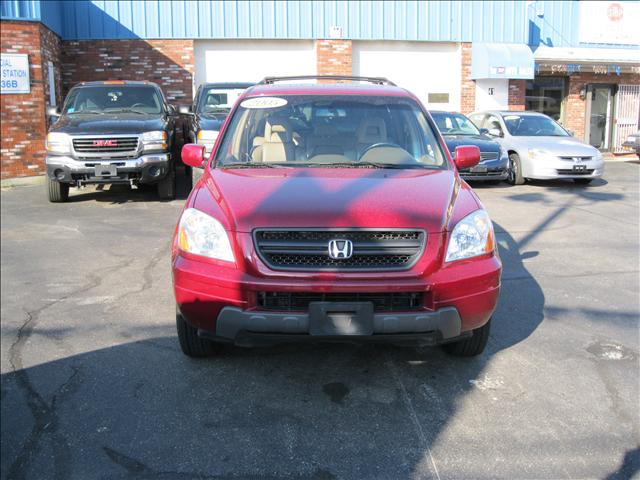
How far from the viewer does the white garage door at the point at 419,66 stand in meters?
19.7

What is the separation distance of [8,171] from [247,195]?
12.3 meters

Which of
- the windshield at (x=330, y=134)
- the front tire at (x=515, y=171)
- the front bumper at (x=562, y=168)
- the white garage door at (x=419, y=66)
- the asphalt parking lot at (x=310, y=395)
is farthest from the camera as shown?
the white garage door at (x=419, y=66)

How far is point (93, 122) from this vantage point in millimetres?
10188

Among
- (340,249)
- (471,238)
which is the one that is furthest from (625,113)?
(340,249)

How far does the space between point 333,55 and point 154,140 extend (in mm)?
10186

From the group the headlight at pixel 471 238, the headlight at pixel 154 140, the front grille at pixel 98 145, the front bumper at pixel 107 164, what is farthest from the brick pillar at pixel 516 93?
the headlight at pixel 471 238

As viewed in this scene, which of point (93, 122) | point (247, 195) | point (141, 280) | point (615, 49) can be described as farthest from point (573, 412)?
point (615, 49)

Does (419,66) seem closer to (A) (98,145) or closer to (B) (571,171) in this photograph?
(B) (571,171)

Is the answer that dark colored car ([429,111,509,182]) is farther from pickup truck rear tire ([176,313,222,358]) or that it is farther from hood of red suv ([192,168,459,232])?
pickup truck rear tire ([176,313,222,358])

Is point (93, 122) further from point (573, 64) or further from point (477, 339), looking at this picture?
point (573, 64)

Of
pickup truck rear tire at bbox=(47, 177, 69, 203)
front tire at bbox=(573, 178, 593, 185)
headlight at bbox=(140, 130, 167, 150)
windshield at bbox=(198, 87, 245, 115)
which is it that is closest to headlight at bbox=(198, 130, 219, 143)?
headlight at bbox=(140, 130, 167, 150)

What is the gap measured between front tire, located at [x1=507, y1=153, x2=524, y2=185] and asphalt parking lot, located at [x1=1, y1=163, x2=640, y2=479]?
707 cm

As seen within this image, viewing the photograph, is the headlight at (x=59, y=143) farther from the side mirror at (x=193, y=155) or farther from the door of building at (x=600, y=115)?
the door of building at (x=600, y=115)

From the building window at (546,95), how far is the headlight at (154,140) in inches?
591
